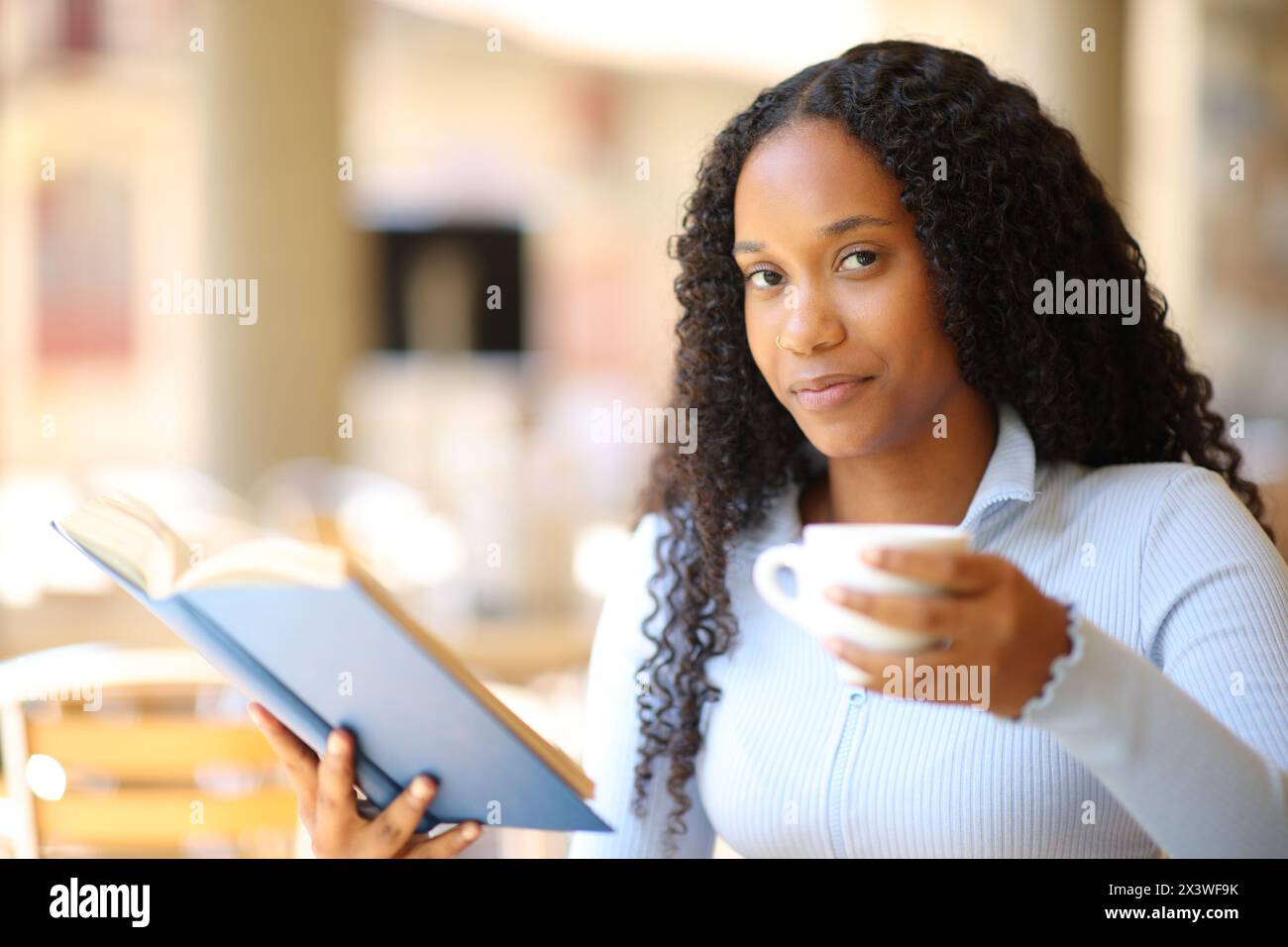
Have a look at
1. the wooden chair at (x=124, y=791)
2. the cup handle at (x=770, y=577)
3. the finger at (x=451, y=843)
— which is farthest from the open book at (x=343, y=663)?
the wooden chair at (x=124, y=791)

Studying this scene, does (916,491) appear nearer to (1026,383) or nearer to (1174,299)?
(1026,383)

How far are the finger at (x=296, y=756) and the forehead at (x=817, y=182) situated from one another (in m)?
0.56

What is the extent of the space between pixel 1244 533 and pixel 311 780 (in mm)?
768

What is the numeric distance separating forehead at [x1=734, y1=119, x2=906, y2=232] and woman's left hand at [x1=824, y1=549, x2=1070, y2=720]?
1.59ft

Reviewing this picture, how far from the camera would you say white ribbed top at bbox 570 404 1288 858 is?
0.95 metres

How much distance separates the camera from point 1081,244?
1.30 metres

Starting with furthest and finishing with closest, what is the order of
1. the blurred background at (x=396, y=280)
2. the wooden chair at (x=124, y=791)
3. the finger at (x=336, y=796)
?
the blurred background at (x=396, y=280) → the wooden chair at (x=124, y=791) → the finger at (x=336, y=796)

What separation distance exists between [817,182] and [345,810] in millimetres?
634

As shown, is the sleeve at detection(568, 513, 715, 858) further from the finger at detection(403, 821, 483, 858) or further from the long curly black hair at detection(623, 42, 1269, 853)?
the finger at detection(403, 821, 483, 858)

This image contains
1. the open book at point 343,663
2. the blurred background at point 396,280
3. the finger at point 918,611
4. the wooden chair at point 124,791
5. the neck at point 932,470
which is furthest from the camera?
the blurred background at point 396,280

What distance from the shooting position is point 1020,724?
1022 millimetres

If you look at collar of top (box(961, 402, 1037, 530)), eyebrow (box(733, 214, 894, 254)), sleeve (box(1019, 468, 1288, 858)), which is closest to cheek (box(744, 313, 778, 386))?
eyebrow (box(733, 214, 894, 254))

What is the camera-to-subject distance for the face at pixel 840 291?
3.91 ft

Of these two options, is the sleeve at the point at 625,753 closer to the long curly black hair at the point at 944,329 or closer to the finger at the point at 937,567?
the long curly black hair at the point at 944,329
